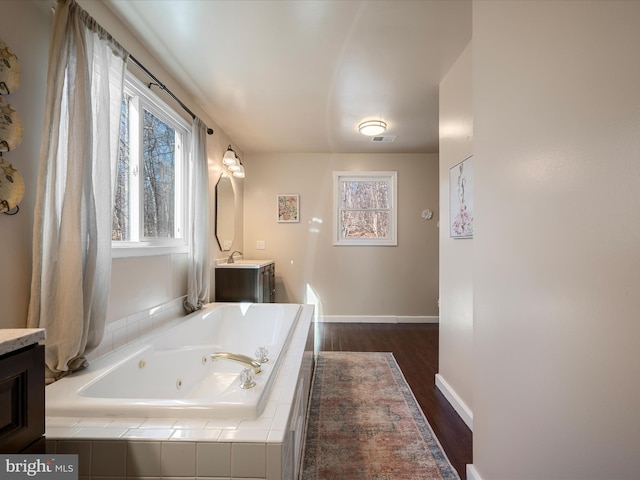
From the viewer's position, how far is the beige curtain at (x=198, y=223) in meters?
2.50

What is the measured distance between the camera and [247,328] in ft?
8.79

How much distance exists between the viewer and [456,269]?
2.12 meters

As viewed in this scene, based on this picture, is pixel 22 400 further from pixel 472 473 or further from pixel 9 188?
pixel 472 473

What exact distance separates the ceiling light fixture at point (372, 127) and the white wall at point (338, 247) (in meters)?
1.01

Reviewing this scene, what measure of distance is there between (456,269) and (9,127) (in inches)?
97.4

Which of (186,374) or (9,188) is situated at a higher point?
(9,188)

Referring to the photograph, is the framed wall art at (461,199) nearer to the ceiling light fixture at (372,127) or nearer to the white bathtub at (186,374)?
the ceiling light fixture at (372,127)

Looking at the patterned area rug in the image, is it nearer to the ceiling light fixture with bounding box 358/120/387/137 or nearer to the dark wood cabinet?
the dark wood cabinet

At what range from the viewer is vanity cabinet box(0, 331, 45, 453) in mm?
676

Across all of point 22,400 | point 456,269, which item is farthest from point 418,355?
point 22,400

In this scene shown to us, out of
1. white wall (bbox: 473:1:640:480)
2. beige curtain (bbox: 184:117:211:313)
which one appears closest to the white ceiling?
beige curtain (bbox: 184:117:211:313)

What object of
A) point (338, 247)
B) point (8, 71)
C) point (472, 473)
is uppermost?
point (8, 71)

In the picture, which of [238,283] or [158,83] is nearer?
[158,83]

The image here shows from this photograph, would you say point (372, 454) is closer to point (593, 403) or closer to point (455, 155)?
point (593, 403)
